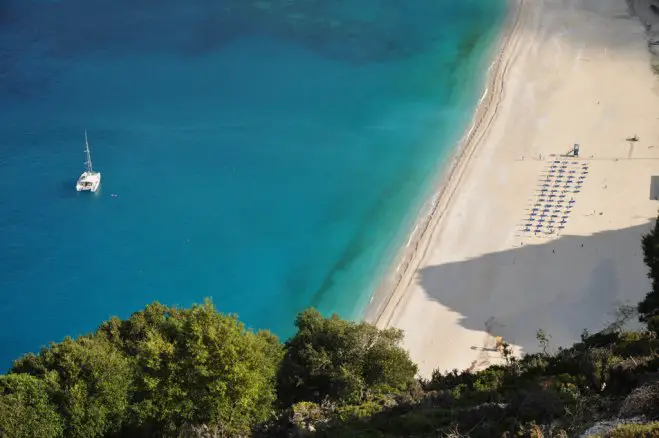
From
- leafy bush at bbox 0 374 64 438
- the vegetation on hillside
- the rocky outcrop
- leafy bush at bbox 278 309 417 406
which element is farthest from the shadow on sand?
the rocky outcrop

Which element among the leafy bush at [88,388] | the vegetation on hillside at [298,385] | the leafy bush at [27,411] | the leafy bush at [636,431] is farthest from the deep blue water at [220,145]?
the leafy bush at [636,431]

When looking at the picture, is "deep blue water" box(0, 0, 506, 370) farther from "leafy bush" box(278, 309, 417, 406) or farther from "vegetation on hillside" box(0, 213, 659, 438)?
"vegetation on hillside" box(0, 213, 659, 438)

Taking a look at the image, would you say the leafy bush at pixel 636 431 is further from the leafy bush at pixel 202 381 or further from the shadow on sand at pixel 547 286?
the shadow on sand at pixel 547 286

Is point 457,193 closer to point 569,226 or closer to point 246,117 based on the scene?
point 569,226

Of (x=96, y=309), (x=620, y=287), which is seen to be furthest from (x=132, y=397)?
(x=620, y=287)

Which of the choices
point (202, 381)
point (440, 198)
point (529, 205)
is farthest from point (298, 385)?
point (529, 205)
